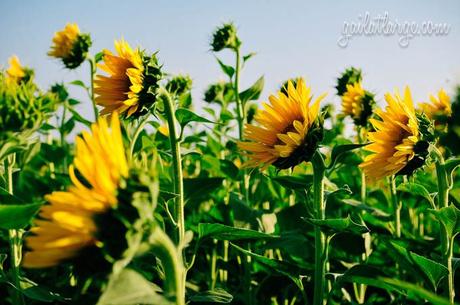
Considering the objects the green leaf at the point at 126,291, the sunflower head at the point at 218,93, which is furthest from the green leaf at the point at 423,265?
the sunflower head at the point at 218,93

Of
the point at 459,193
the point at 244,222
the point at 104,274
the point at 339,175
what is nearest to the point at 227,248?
the point at 244,222

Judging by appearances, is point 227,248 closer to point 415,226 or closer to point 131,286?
point 415,226

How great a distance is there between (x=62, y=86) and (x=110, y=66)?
8.19 feet

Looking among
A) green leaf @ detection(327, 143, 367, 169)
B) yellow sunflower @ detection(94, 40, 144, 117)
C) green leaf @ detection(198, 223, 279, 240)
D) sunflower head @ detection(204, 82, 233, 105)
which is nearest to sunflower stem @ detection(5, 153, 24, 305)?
yellow sunflower @ detection(94, 40, 144, 117)

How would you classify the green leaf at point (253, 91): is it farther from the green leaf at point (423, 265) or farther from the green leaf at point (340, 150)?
the green leaf at point (423, 265)

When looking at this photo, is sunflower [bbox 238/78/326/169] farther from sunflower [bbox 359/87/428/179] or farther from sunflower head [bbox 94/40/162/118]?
sunflower head [bbox 94/40/162/118]

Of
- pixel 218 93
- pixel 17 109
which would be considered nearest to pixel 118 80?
pixel 17 109

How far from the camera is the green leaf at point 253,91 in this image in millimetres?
2778

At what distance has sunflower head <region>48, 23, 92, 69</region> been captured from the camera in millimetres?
3518

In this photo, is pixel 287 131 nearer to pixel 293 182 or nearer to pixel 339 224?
pixel 293 182

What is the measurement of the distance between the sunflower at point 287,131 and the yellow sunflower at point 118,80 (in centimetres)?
49

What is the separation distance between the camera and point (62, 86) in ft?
13.8

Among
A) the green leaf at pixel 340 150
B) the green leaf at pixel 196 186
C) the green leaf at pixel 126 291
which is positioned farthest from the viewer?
the green leaf at pixel 196 186

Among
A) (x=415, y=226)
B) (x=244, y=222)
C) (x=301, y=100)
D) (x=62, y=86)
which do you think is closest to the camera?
(x=301, y=100)
